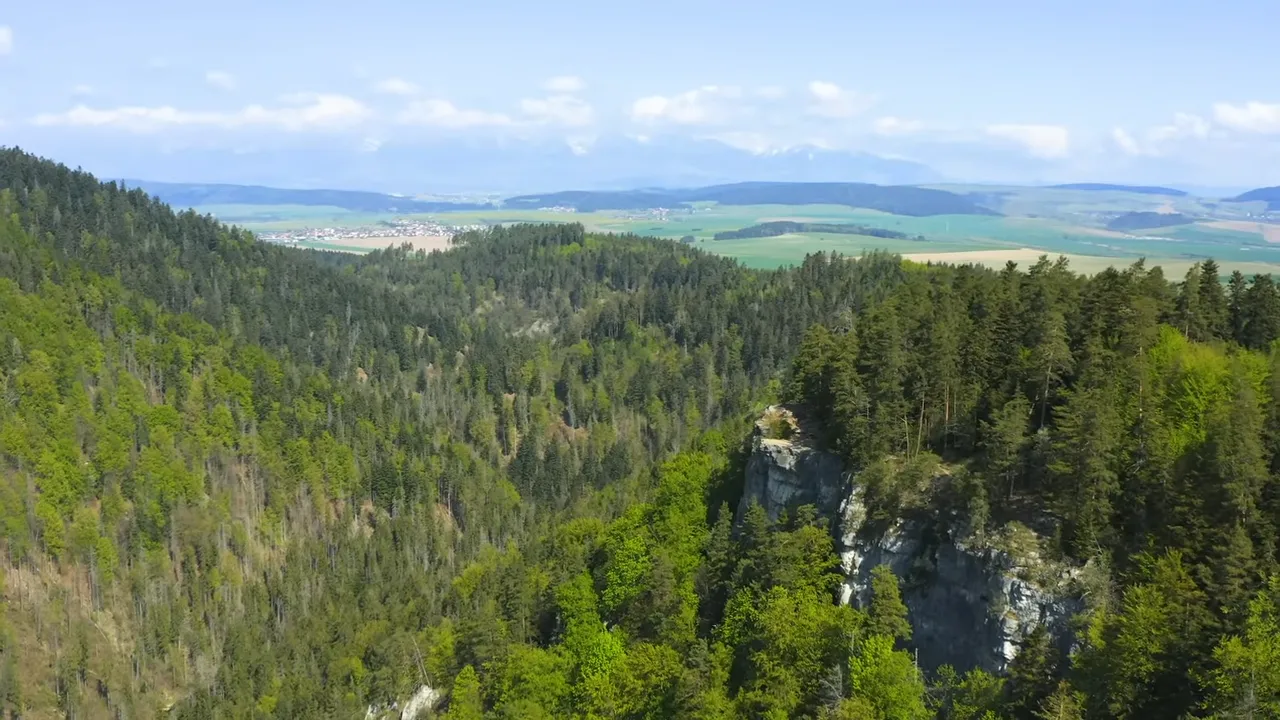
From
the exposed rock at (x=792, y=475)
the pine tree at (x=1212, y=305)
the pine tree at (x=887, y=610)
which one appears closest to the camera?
the pine tree at (x=887, y=610)

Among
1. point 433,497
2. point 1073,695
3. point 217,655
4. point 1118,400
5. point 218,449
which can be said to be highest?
point 1118,400

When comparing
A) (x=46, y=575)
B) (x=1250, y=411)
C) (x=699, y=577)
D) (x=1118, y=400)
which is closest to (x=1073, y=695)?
(x=1250, y=411)

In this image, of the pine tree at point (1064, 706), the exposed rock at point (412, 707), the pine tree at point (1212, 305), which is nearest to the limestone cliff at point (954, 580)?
the pine tree at point (1064, 706)

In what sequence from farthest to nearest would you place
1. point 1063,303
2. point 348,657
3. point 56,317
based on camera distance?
point 56,317
point 348,657
point 1063,303

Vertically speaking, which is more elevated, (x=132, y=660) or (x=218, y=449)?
(x=218, y=449)

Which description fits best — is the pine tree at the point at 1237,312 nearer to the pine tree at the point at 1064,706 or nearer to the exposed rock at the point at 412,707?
the pine tree at the point at 1064,706

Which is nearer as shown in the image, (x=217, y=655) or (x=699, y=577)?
(x=699, y=577)

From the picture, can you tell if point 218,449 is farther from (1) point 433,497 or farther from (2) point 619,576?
(2) point 619,576
